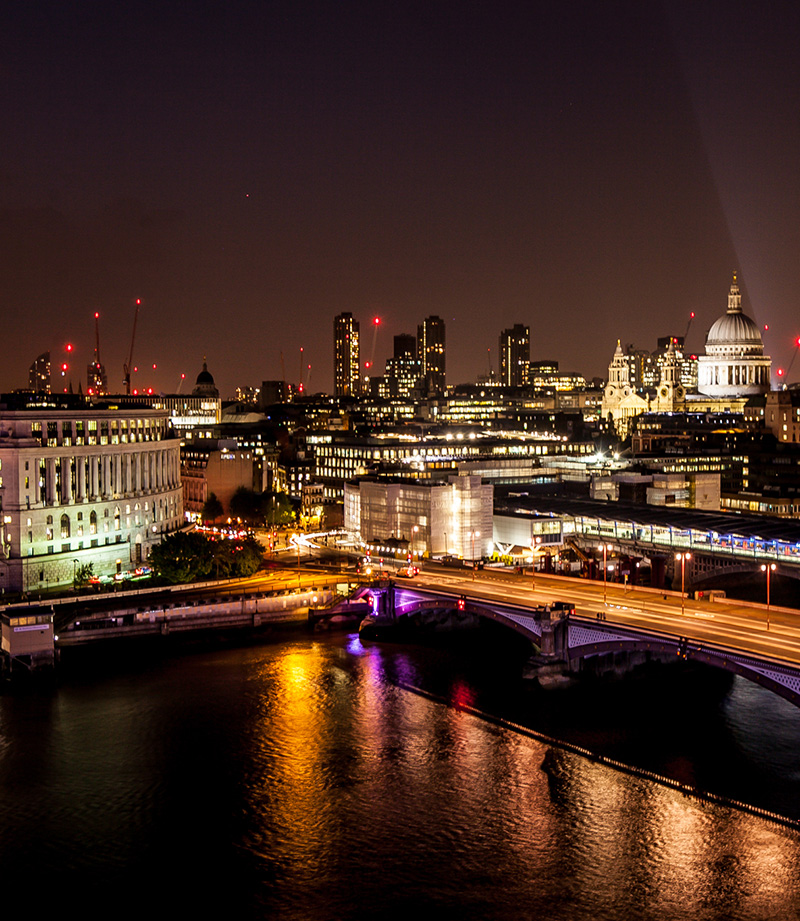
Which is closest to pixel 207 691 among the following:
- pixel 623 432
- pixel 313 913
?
pixel 313 913

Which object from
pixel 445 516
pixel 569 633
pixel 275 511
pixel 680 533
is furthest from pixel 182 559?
pixel 680 533

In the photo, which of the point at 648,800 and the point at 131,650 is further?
the point at 131,650

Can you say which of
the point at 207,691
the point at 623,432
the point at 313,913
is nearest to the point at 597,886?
the point at 313,913

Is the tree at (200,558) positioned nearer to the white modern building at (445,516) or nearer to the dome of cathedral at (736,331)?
the white modern building at (445,516)

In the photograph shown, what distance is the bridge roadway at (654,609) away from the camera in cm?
3812

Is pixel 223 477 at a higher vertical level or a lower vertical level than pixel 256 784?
higher

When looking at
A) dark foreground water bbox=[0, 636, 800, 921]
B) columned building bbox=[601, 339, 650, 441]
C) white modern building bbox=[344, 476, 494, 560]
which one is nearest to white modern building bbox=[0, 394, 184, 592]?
white modern building bbox=[344, 476, 494, 560]

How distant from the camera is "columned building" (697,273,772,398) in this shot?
5659 inches

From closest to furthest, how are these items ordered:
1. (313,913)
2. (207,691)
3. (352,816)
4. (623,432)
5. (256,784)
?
(313,913)
(352,816)
(256,784)
(207,691)
(623,432)

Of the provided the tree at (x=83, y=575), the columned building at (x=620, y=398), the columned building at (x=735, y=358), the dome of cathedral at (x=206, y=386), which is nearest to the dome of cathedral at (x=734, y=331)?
the columned building at (x=735, y=358)

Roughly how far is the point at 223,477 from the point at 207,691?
51.5 meters

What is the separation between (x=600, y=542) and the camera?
64250 mm

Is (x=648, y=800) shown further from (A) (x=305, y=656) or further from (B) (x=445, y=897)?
(A) (x=305, y=656)

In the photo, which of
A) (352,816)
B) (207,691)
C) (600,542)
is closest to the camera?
(352,816)
